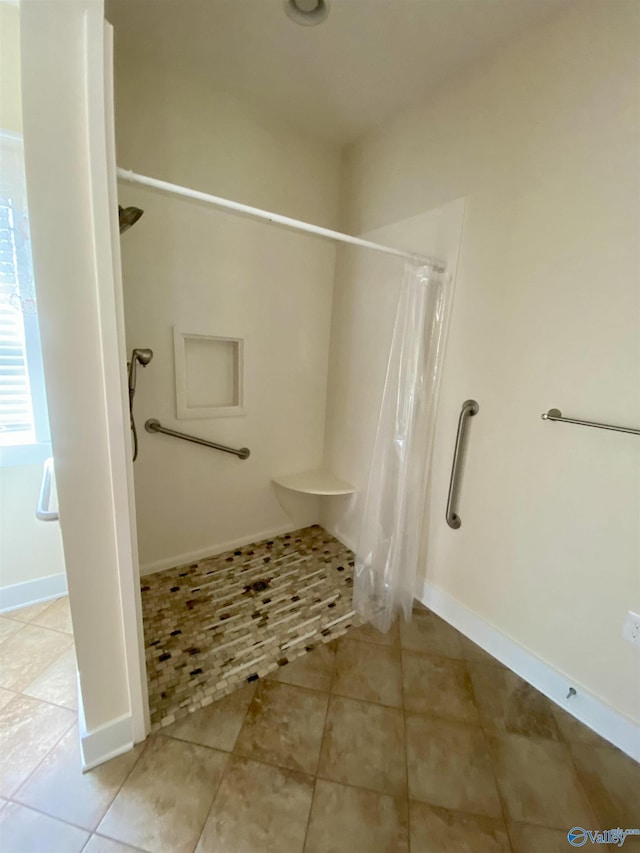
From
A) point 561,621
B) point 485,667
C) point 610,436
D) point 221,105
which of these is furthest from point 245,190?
point 485,667

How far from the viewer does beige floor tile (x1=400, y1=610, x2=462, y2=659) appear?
1.57m

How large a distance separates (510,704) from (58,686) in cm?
176

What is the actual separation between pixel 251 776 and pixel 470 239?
2154mm

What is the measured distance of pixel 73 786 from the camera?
3.34ft

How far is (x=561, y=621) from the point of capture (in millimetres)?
1325

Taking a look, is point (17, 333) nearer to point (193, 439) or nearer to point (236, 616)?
point (193, 439)

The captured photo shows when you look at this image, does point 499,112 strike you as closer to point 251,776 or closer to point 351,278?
point 351,278

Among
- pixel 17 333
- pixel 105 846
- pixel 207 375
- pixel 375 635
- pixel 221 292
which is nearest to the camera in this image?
pixel 105 846

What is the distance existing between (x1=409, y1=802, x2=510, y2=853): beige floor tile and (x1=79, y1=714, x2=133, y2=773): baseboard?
0.91 m

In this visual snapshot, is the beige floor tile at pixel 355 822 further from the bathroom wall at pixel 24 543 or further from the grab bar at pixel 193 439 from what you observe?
the bathroom wall at pixel 24 543

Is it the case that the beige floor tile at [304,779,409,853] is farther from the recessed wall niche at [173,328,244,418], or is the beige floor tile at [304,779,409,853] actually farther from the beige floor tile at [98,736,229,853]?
the recessed wall niche at [173,328,244,418]

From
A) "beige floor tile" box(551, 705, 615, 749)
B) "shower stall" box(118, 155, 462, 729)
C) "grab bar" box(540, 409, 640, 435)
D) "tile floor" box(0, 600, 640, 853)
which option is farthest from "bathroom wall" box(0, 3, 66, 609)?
"beige floor tile" box(551, 705, 615, 749)

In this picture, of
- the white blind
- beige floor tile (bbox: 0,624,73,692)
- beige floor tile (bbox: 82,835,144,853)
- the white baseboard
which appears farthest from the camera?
the white baseboard

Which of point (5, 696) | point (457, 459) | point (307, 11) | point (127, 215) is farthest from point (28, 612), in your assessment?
point (307, 11)
